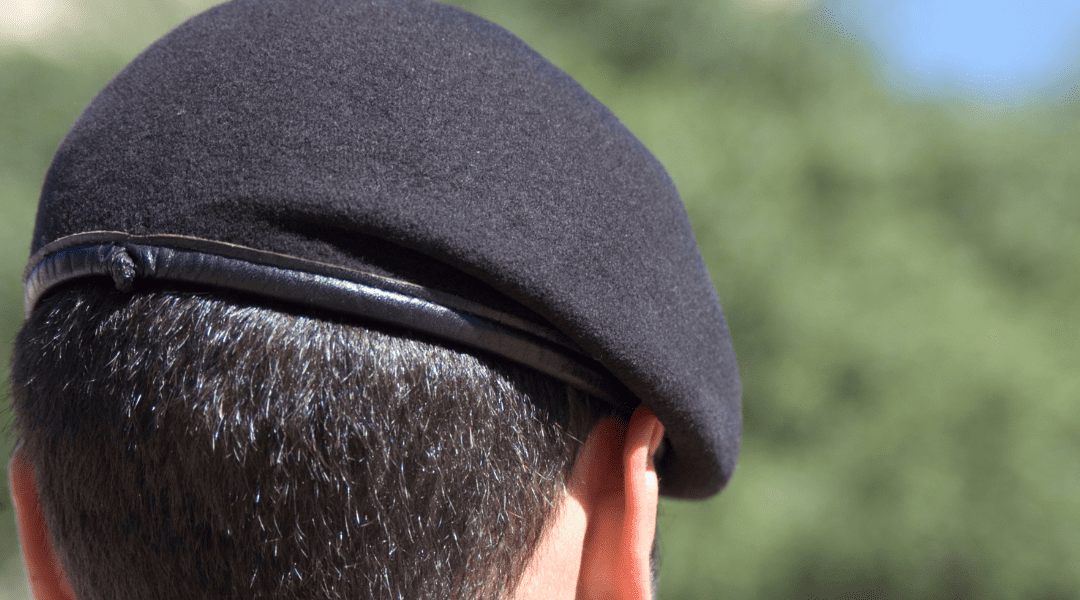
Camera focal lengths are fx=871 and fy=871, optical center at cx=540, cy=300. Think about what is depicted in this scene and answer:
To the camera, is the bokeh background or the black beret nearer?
the black beret

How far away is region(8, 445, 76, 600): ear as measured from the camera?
103 cm

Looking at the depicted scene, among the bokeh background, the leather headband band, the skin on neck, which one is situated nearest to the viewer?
the leather headband band

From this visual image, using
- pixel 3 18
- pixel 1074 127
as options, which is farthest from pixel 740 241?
pixel 3 18

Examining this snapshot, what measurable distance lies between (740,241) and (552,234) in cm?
563

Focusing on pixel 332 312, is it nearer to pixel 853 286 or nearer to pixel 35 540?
pixel 35 540

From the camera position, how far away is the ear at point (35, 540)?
1.03m

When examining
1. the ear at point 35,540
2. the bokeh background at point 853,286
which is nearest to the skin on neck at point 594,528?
the ear at point 35,540

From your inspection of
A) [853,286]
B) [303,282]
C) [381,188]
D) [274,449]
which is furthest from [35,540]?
[853,286]

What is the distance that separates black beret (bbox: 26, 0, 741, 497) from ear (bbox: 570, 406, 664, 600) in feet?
0.17

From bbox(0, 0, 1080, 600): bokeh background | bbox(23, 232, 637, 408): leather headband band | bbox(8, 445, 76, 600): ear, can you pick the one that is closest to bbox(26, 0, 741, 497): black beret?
bbox(23, 232, 637, 408): leather headband band

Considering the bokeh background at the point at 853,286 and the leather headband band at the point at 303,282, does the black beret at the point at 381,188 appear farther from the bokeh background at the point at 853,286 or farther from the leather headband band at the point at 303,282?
the bokeh background at the point at 853,286

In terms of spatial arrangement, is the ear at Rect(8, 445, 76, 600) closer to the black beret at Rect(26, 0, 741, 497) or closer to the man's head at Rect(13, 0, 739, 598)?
the man's head at Rect(13, 0, 739, 598)

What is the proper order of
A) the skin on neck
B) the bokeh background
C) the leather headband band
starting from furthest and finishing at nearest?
Answer: the bokeh background < the skin on neck < the leather headband band

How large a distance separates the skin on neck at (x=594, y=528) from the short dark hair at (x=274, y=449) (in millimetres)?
74
